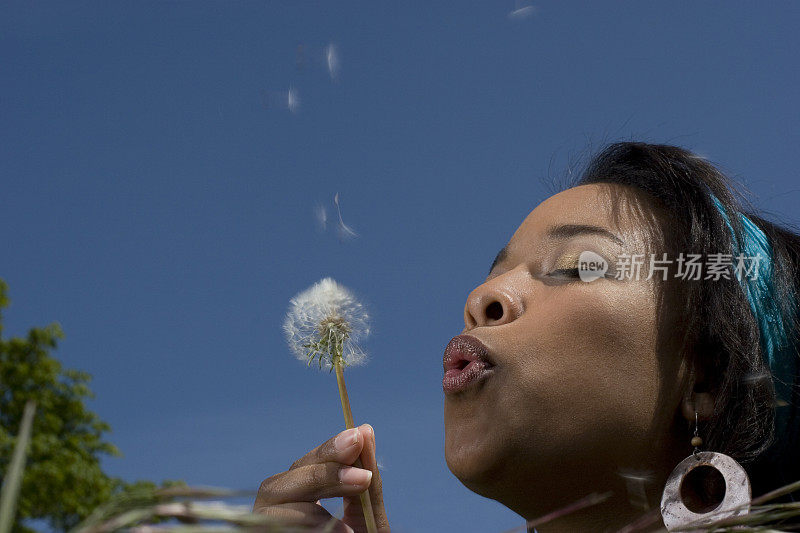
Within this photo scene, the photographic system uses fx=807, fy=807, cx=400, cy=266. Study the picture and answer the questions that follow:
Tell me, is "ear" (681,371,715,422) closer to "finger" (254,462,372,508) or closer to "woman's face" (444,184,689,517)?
"woman's face" (444,184,689,517)

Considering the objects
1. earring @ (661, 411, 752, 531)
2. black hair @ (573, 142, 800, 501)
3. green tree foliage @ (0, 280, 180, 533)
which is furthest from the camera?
green tree foliage @ (0, 280, 180, 533)

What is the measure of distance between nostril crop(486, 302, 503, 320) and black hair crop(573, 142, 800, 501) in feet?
1.52

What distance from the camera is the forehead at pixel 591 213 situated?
7.82 feet

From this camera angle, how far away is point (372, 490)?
2285mm

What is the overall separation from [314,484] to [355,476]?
0.13 m

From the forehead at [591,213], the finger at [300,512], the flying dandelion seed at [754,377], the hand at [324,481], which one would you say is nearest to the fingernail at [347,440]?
the hand at [324,481]

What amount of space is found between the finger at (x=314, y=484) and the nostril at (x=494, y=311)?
0.54 meters

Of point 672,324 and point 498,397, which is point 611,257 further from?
point 498,397

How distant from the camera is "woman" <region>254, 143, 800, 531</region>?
205cm

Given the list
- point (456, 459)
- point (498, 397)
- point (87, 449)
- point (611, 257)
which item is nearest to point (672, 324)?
point (611, 257)

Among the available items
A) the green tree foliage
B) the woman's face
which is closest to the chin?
the woman's face

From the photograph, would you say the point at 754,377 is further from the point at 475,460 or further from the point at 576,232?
the point at 475,460

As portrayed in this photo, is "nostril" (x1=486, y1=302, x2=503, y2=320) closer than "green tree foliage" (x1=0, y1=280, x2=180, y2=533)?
Yes

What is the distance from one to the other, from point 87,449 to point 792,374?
10.8 meters
